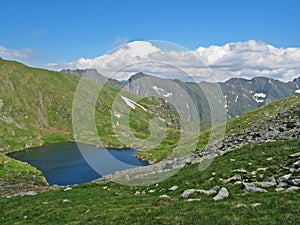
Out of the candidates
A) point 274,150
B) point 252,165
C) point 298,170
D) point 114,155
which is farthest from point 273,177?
point 114,155

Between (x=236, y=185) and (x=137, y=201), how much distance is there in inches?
360

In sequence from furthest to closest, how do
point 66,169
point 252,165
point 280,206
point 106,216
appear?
1. point 66,169
2. point 252,165
3. point 106,216
4. point 280,206

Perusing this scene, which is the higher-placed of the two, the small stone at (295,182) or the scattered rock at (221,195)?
the small stone at (295,182)

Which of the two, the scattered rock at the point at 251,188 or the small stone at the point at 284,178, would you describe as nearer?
the scattered rock at the point at 251,188

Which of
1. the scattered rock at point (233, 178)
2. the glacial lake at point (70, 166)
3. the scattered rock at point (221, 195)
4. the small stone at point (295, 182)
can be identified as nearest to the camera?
the small stone at point (295, 182)

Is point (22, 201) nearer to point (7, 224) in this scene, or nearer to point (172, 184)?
point (7, 224)

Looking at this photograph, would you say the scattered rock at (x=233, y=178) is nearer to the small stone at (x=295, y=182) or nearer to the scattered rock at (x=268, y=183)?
the scattered rock at (x=268, y=183)

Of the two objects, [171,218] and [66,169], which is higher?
[171,218]

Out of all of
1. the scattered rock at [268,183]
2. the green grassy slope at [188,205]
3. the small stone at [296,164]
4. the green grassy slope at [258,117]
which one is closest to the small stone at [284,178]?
the scattered rock at [268,183]

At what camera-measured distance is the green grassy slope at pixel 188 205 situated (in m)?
17.4

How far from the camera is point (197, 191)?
82.9ft

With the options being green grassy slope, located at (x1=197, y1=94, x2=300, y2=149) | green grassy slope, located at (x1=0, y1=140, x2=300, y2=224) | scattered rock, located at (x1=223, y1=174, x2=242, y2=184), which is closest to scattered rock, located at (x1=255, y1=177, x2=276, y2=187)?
green grassy slope, located at (x1=0, y1=140, x2=300, y2=224)

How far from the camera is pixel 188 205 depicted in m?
21.2

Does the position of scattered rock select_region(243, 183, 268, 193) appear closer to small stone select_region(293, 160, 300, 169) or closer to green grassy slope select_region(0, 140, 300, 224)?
green grassy slope select_region(0, 140, 300, 224)
